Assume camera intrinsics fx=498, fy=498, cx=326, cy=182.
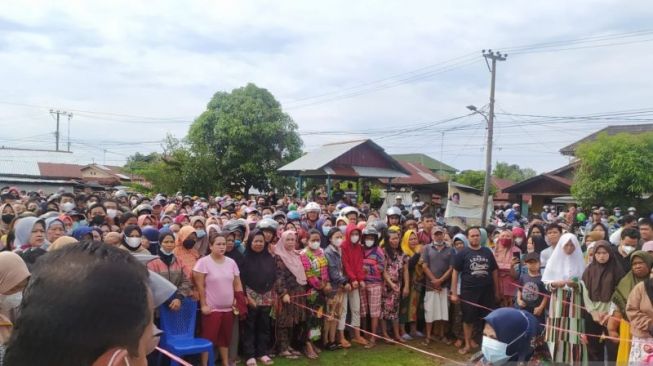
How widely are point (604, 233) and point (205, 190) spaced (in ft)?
68.0

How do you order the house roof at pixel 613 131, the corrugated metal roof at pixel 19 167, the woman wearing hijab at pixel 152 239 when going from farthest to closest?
the house roof at pixel 613 131
the corrugated metal roof at pixel 19 167
the woman wearing hijab at pixel 152 239

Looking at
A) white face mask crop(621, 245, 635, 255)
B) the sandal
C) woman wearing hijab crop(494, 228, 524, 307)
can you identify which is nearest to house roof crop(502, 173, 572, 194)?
woman wearing hijab crop(494, 228, 524, 307)

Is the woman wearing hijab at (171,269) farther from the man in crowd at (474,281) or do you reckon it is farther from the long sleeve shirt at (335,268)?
the man in crowd at (474,281)

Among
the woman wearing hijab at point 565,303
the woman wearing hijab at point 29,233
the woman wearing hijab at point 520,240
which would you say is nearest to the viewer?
the woman wearing hijab at point 29,233

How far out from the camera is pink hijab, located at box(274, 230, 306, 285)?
673cm

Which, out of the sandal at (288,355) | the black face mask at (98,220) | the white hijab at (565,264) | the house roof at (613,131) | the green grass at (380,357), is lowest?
the green grass at (380,357)

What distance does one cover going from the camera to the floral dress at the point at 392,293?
7543mm

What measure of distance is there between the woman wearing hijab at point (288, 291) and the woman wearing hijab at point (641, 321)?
151 inches

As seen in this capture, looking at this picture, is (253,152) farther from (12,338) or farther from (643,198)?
(12,338)

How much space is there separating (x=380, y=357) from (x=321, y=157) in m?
14.4

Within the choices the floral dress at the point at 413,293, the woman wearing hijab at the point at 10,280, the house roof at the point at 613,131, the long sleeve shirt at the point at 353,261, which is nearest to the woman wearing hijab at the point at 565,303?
the floral dress at the point at 413,293

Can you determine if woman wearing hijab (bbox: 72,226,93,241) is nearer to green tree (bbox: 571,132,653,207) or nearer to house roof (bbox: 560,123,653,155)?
green tree (bbox: 571,132,653,207)

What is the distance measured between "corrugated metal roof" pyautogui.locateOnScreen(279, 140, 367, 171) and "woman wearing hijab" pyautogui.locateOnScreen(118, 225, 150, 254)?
12.7 m

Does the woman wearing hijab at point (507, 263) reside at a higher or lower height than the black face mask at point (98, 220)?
lower
